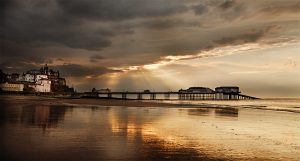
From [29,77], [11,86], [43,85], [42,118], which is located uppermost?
[29,77]

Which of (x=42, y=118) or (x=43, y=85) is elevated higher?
(x=43, y=85)

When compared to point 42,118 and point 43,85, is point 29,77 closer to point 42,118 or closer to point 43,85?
point 43,85

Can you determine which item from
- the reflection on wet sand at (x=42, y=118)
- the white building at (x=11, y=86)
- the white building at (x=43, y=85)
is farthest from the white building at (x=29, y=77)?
the reflection on wet sand at (x=42, y=118)

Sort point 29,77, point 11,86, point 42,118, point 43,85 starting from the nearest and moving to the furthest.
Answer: point 42,118 → point 11,86 → point 43,85 → point 29,77

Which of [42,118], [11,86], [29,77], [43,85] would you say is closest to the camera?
[42,118]

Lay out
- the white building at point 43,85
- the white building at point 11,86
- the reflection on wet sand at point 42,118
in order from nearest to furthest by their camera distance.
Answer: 1. the reflection on wet sand at point 42,118
2. the white building at point 11,86
3. the white building at point 43,85

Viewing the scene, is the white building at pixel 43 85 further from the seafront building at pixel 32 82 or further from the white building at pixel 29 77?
the white building at pixel 29 77

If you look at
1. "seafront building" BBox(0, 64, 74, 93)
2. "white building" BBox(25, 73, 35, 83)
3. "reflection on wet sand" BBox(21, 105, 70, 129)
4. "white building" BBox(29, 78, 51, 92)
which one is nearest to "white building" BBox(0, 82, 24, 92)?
"seafront building" BBox(0, 64, 74, 93)

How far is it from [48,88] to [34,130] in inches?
6104

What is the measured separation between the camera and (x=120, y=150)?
9.91m

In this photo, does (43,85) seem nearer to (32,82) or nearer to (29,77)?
(32,82)

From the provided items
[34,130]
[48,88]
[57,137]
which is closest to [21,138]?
[57,137]

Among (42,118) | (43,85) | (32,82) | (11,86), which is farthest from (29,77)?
(42,118)

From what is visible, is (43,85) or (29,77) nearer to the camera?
(43,85)
